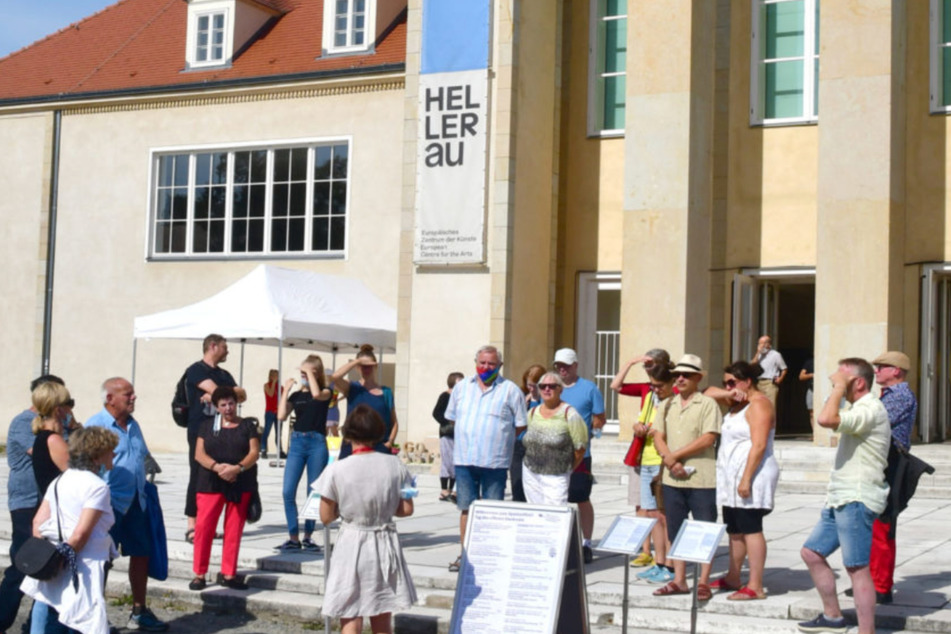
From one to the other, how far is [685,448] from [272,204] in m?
15.9

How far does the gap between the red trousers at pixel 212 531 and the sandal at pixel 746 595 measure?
3737mm

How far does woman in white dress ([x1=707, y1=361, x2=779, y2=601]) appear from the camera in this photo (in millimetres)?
9211

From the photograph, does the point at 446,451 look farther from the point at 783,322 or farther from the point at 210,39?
the point at 783,322

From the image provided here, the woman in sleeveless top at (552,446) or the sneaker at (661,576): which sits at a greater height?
the woman in sleeveless top at (552,446)

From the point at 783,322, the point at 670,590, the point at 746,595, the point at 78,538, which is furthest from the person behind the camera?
the point at 783,322

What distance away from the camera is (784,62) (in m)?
19.7

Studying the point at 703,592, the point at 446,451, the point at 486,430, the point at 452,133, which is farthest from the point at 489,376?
the point at 452,133

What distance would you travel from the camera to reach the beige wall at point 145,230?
23.1 metres

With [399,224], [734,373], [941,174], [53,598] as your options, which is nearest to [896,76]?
[941,174]

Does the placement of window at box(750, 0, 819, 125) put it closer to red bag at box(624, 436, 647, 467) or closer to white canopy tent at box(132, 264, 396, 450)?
white canopy tent at box(132, 264, 396, 450)

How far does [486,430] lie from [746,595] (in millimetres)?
2288

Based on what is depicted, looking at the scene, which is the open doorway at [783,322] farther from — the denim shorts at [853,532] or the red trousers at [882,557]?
the denim shorts at [853,532]

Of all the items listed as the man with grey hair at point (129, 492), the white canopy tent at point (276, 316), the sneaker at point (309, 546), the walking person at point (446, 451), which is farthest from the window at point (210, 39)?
the man with grey hair at point (129, 492)

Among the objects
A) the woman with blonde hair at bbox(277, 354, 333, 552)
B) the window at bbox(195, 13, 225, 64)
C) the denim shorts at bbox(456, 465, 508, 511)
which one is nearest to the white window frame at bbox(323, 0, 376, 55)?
the window at bbox(195, 13, 225, 64)
